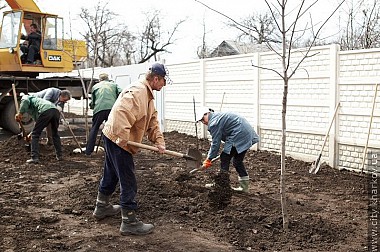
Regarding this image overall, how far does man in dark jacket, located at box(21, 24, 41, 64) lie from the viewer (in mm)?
12703

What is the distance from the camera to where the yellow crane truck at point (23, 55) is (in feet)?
40.9

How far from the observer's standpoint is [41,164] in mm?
8141

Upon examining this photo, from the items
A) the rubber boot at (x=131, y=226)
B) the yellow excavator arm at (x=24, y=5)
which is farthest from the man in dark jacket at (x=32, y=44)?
the rubber boot at (x=131, y=226)

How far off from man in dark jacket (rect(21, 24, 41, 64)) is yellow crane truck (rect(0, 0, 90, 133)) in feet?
0.24

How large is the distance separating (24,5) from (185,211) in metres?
10.1

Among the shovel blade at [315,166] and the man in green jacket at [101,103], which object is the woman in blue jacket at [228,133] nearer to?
the shovel blade at [315,166]

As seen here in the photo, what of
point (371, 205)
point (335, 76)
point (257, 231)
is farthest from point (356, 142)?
point (257, 231)

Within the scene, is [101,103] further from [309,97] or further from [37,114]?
[309,97]

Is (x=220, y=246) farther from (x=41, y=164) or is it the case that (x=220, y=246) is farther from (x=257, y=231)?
(x=41, y=164)

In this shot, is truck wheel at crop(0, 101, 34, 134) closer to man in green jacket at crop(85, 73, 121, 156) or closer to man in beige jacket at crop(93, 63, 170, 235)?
man in green jacket at crop(85, 73, 121, 156)

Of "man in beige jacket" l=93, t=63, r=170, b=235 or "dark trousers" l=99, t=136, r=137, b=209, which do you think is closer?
"man in beige jacket" l=93, t=63, r=170, b=235

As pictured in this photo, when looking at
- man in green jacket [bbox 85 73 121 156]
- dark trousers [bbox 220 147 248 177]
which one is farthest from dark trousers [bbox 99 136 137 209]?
man in green jacket [bbox 85 73 121 156]

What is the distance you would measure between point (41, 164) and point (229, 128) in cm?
406

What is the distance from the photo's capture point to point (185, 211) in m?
5.07
